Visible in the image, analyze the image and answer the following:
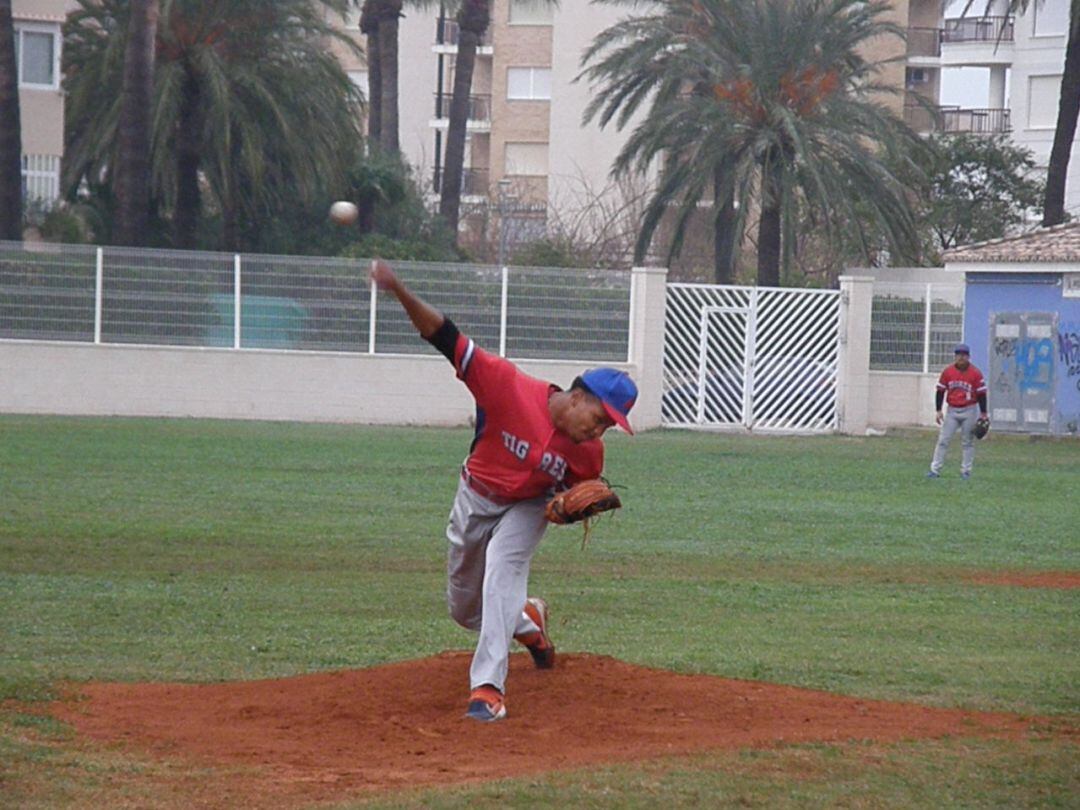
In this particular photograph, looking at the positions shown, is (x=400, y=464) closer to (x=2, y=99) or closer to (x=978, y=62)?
(x=2, y=99)

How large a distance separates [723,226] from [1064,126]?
8.69 metres

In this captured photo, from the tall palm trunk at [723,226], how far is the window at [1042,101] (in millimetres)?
26641

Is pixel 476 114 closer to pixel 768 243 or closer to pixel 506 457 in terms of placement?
pixel 768 243

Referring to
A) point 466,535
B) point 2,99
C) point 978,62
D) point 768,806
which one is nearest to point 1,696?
point 466,535

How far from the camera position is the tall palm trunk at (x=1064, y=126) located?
126ft

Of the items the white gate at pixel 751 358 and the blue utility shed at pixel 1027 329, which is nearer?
the blue utility shed at pixel 1027 329

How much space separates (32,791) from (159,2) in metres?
31.2

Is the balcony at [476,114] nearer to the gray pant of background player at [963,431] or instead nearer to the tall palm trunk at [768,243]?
the tall palm trunk at [768,243]

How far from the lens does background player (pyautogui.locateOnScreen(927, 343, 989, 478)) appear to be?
2212 centimetres

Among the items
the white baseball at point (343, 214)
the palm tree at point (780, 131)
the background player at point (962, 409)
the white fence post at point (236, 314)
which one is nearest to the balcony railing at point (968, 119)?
the palm tree at point (780, 131)

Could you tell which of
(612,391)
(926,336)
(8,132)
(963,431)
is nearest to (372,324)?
(8,132)

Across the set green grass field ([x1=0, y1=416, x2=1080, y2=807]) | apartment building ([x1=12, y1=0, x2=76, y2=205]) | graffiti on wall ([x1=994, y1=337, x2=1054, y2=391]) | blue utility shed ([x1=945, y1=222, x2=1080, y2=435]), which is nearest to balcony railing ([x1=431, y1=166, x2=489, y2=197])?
apartment building ([x1=12, y1=0, x2=76, y2=205])

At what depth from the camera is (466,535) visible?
25.3 ft

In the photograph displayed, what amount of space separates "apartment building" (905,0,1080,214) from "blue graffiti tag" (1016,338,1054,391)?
27.1 meters
